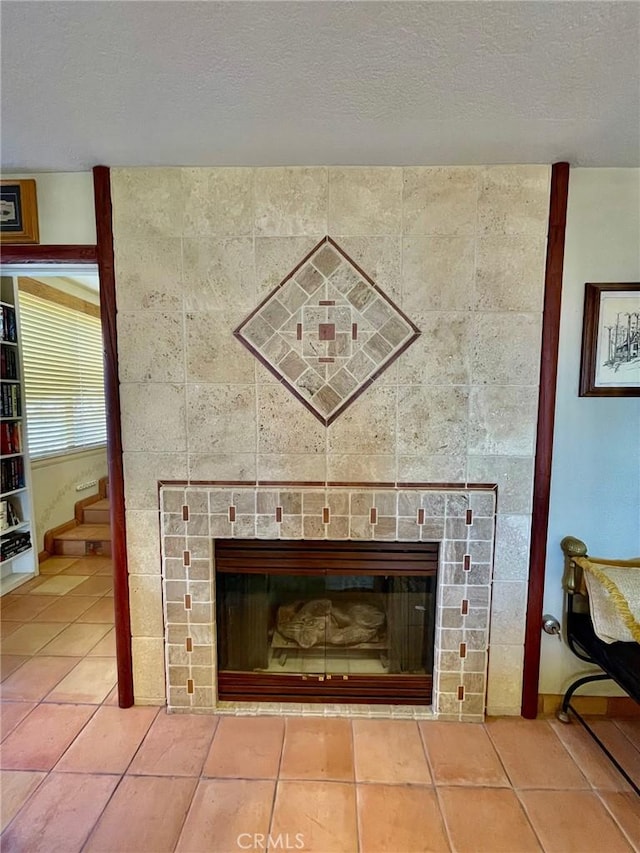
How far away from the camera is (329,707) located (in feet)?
5.61

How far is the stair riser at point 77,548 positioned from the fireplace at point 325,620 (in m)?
2.16

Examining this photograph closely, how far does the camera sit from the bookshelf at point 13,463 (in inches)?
108

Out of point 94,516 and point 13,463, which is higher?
point 13,463

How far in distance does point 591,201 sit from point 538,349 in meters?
0.60

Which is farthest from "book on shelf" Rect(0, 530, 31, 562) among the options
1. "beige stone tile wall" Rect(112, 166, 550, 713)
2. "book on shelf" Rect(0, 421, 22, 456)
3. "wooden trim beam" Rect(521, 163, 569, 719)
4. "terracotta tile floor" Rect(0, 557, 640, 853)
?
"wooden trim beam" Rect(521, 163, 569, 719)

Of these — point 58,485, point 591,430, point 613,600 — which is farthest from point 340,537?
point 58,485

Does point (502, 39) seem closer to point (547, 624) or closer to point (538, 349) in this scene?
point (538, 349)

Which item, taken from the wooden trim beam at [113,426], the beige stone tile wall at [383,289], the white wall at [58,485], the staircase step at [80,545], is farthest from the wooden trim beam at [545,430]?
the white wall at [58,485]

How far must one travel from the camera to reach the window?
320cm

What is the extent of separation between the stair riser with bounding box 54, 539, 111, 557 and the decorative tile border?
2.06 m

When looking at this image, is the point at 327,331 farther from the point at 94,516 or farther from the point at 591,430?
the point at 94,516

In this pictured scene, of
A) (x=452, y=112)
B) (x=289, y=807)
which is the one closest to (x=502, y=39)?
(x=452, y=112)

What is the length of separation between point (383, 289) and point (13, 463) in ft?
9.31

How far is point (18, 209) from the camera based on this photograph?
62.1 inches
